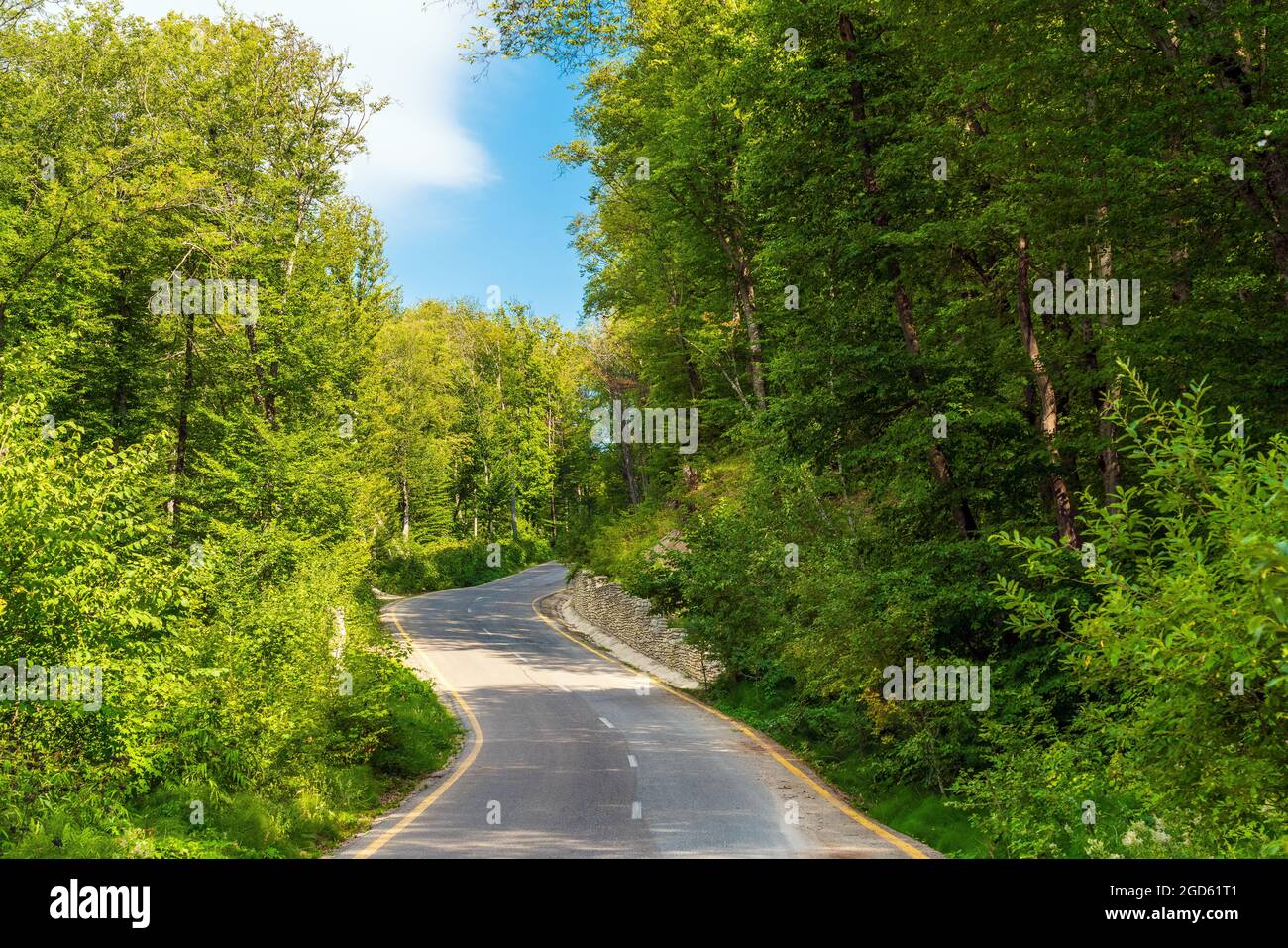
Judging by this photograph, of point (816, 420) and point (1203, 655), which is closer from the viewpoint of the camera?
point (1203, 655)

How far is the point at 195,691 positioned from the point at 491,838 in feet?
13.3

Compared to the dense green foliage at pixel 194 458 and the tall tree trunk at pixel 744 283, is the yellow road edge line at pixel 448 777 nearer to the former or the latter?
the dense green foliage at pixel 194 458

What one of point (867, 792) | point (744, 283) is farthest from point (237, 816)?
point (744, 283)

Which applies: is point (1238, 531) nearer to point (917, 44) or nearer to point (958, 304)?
point (958, 304)

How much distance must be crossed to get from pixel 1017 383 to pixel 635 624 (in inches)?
911

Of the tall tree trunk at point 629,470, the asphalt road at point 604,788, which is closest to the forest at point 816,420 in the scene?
the asphalt road at point 604,788

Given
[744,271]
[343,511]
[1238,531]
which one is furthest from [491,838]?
[744,271]

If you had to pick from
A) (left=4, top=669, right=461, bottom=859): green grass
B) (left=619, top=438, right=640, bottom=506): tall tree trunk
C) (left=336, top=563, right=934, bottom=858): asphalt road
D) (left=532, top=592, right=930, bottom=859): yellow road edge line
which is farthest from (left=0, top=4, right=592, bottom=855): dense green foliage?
(left=619, top=438, right=640, bottom=506): tall tree trunk

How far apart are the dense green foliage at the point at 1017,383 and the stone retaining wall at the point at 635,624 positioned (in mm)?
5612

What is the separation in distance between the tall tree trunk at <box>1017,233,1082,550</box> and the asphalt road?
6.10 metres

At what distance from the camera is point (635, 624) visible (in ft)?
115

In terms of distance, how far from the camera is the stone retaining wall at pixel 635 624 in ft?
92.4

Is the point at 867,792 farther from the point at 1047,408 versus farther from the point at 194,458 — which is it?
the point at 194,458
